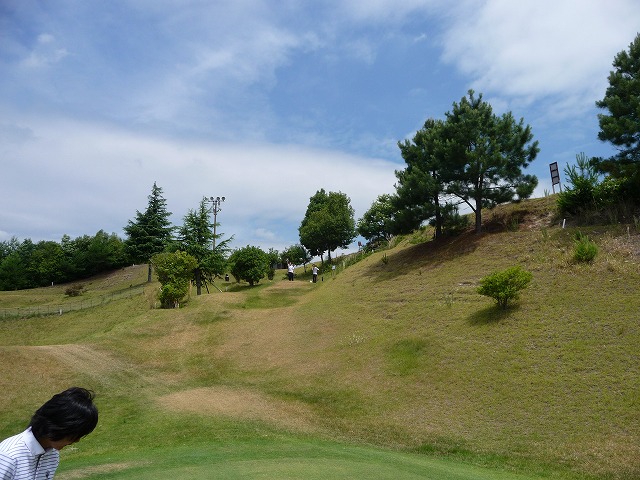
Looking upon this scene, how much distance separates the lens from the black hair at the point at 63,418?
10.7 ft

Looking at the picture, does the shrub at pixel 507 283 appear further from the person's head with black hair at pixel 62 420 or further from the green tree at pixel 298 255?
the green tree at pixel 298 255

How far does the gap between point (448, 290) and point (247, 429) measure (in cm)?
1279

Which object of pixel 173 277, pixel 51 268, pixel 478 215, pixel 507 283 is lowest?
→ pixel 507 283

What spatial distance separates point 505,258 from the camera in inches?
965

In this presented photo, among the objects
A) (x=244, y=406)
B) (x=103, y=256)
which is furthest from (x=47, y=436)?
(x=103, y=256)

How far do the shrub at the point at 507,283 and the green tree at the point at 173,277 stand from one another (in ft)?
71.2

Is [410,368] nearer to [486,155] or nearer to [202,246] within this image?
[486,155]

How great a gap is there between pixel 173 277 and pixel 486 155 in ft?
71.9

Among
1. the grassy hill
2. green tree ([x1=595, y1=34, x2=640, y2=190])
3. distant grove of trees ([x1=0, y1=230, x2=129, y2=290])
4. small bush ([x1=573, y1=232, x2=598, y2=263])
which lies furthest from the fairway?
distant grove of trees ([x1=0, y1=230, x2=129, y2=290])

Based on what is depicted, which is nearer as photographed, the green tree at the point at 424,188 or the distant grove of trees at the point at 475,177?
the distant grove of trees at the point at 475,177

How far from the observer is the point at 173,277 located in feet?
111

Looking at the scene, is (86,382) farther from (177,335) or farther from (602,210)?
(602,210)

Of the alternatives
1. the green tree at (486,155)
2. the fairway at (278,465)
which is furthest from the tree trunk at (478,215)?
the fairway at (278,465)

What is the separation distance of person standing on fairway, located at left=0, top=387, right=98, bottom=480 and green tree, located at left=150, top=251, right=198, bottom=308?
102 ft
